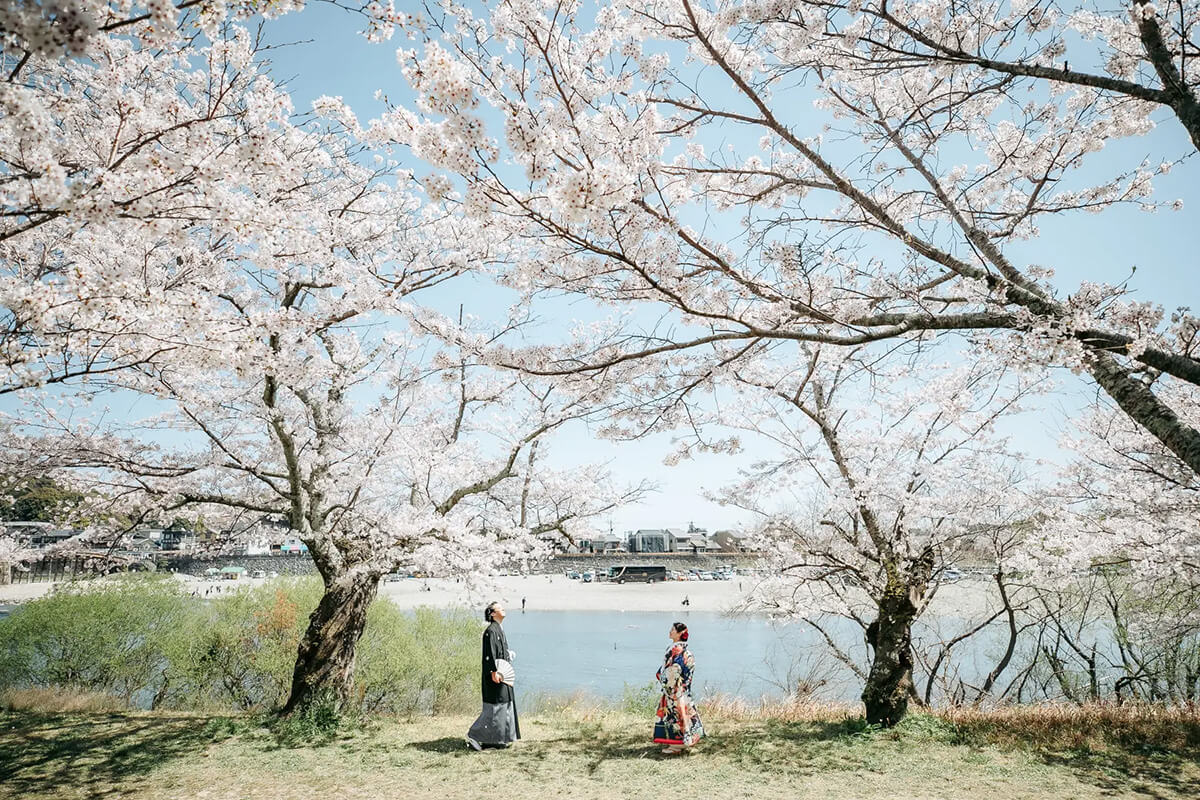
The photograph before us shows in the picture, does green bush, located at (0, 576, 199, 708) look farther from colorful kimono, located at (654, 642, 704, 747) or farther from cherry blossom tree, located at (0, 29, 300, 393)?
colorful kimono, located at (654, 642, 704, 747)

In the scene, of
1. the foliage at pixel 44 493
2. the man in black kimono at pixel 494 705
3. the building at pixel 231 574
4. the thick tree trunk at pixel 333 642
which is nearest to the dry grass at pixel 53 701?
the foliage at pixel 44 493

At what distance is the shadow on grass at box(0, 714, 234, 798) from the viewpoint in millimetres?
4668

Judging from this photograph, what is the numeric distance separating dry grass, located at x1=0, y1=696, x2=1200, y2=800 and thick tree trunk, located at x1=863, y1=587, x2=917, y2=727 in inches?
8.3

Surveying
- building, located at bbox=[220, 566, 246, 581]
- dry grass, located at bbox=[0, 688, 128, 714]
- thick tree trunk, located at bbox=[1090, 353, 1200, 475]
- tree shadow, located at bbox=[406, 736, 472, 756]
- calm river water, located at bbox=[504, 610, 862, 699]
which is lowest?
calm river water, located at bbox=[504, 610, 862, 699]

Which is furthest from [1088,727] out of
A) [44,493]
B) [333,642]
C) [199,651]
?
[199,651]

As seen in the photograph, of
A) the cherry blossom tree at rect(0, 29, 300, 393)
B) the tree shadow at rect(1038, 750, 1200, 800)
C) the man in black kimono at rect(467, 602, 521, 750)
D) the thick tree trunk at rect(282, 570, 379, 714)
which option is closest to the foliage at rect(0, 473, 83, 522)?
the thick tree trunk at rect(282, 570, 379, 714)

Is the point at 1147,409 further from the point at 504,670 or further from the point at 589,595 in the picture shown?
the point at 589,595

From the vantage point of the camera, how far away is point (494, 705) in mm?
6039

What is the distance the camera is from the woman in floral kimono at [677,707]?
5.81 metres

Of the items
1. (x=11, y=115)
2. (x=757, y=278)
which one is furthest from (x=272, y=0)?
(x=757, y=278)

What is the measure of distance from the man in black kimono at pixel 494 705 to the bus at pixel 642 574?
45758mm

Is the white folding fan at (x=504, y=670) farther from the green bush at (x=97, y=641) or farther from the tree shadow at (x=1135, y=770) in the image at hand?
the green bush at (x=97, y=641)

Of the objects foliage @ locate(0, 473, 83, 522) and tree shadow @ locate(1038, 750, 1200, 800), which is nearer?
tree shadow @ locate(1038, 750, 1200, 800)

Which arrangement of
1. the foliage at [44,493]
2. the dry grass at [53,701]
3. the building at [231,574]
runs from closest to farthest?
1. the foliage at [44,493]
2. the dry grass at [53,701]
3. the building at [231,574]
